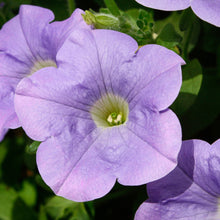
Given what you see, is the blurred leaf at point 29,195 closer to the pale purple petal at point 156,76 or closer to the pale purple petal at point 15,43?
the pale purple petal at point 15,43

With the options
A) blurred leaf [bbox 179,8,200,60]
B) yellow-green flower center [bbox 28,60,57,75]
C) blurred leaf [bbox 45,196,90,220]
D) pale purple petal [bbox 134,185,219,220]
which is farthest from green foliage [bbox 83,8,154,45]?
blurred leaf [bbox 45,196,90,220]

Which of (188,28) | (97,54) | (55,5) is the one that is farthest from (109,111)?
(55,5)

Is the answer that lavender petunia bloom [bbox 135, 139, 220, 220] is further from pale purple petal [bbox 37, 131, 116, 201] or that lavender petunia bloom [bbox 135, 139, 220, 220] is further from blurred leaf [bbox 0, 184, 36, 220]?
blurred leaf [bbox 0, 184, 36, 220]

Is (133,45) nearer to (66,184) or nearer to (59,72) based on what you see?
(59,72)

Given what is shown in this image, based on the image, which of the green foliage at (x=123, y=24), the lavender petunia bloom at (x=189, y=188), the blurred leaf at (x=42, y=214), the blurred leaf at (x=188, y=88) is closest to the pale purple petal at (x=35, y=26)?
the green foliage at (x=123, y=24)

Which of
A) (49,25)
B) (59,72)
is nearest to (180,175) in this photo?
(59,72)
